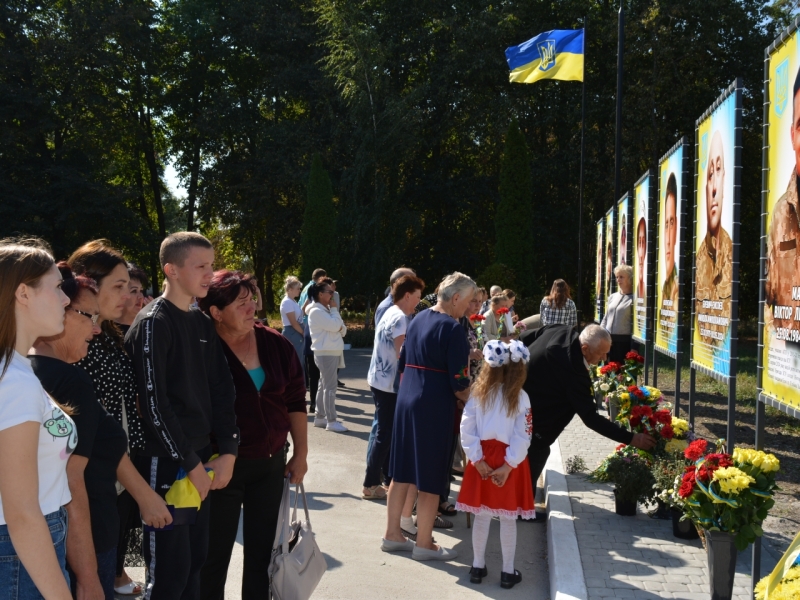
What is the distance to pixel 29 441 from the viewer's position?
7.27 ft

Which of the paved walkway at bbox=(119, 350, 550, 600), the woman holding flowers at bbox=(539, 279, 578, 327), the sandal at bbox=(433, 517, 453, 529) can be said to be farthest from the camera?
the woman holding flowers at bbox=(539, 279, 578, 327)

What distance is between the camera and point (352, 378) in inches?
626

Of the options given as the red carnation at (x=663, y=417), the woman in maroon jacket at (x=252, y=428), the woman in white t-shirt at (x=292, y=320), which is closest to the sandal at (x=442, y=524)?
the red carnation at (x=663, y=417)

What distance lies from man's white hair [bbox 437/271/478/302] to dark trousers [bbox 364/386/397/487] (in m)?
1.71

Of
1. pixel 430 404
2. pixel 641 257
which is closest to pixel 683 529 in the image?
pixel 430 404

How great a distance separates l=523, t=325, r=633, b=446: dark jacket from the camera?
5973 millimetres

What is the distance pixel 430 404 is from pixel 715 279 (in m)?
2.41

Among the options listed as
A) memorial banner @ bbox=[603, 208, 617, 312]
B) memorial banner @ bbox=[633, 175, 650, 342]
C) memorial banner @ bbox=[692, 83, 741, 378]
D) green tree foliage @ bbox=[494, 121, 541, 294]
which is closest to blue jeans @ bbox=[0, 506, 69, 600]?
memorial banner @ bbox=[692, 83, 741, 378]

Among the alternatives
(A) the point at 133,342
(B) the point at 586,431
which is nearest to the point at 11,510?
(A) the point at 133,342

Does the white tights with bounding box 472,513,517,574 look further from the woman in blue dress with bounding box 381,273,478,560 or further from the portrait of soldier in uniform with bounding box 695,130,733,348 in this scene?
the portrait of soldier in uniform with bounding box 695,130,733,348

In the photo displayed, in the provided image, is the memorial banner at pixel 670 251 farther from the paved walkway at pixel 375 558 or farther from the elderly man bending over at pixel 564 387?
the paved walkway at pixel 375 558

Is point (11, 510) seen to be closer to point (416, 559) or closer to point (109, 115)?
point (416, 559)

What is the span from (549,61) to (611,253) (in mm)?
8437

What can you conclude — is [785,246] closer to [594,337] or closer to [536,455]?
[594,337]
